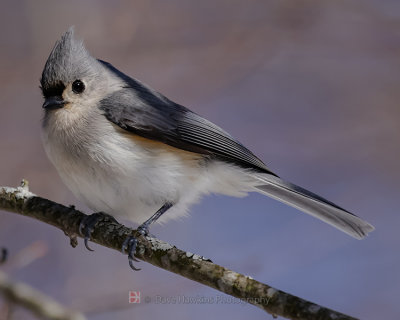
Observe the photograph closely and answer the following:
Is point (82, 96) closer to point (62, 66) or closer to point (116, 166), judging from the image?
point (62, 66)

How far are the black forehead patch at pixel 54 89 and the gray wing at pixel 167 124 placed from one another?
0.19m

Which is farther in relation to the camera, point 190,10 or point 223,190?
point 190,10

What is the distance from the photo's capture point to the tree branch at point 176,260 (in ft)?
4.93

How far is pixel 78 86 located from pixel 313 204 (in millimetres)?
1190

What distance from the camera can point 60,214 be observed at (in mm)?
2229

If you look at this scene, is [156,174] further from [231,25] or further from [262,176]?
[231,25]

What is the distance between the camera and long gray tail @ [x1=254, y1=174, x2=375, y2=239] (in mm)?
2350

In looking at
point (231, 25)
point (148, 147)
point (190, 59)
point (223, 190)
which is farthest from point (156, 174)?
point (231, 25)

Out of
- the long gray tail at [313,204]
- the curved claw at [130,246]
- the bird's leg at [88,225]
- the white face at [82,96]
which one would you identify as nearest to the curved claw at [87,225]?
the bird's leg at [88,225]

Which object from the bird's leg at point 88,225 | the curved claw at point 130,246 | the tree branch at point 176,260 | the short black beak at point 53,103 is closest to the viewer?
the tree branch at point 176,260

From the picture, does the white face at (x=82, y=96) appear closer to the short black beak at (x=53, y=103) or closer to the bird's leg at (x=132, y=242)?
the short black beak at (x=53, y=103)

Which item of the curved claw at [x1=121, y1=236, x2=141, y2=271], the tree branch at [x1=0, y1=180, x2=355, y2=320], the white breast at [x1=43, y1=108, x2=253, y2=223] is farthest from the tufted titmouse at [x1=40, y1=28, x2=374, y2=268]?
the curved claw at [x1=121, y1=236, x2=141, y2=271]

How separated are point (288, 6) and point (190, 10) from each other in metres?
0.55

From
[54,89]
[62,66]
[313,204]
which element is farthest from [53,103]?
[313,204]
